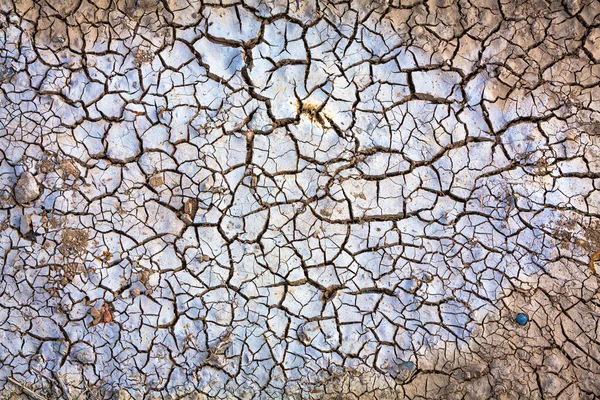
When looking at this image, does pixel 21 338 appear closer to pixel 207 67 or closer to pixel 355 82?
pixel 207 67

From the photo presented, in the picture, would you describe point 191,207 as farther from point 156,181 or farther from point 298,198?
point 298,198

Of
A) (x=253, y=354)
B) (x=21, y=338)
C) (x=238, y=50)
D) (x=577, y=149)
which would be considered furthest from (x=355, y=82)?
(x=21, y=338)

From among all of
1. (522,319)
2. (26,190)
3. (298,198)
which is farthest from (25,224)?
(522,319)

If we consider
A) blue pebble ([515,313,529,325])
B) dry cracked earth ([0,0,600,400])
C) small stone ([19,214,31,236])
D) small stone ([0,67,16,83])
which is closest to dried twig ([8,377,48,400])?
dry cracked earth ([0,0,600,400])

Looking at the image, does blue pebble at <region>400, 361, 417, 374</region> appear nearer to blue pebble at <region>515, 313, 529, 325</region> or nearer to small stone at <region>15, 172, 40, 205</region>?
blue pebble at <region>515, 313, 529, 325</region>

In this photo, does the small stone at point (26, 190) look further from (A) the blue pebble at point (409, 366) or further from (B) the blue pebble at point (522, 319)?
(B) the blue pebble at point (522, 319)
